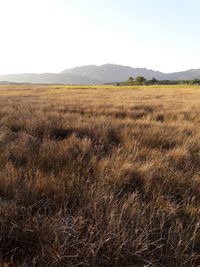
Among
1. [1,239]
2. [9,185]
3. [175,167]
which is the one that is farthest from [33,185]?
[175,167]

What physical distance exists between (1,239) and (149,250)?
1086 mm

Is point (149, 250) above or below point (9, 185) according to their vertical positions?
below

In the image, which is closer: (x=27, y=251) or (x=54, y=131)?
(x=27, y=251)

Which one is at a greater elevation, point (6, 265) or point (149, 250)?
point (6, 265)

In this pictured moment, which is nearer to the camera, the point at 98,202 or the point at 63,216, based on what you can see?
the point at 63,216

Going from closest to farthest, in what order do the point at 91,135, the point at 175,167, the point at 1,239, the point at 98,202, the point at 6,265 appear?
1. the point at 6,265
2. the point at 1,239
3. the point at 98,202
4. the point at 175,167
5. the point at 91,135

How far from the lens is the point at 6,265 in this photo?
1.81 metres

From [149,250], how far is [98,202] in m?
0.64

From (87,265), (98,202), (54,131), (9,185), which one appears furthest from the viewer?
(54,131)

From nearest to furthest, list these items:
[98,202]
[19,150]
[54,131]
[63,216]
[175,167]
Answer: [63,216]
[98,202]
[175,167]
[19,150]
[54,131]

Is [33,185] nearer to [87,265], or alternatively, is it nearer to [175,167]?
[87,265]

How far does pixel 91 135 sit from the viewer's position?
6277 millimetres

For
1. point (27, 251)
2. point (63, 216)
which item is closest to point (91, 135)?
point (63, 216)

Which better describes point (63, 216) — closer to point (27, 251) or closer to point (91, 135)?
point (27, 251)
